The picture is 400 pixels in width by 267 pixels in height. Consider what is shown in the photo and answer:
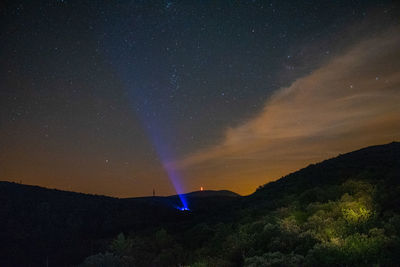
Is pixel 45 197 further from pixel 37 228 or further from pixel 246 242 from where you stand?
pixel 246 242

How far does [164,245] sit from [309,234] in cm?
1789

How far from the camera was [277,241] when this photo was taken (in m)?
18.8

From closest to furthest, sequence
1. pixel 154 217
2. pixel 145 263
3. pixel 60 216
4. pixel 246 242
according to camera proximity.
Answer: pixel 246 242 → pixel 145 263 → pixel 60 216 → pixel 154 217

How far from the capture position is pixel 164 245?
1265 inches

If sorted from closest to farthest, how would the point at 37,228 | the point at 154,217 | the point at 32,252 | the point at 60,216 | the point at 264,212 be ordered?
the point at 264,212, the point at 32,252, the point at 37,228, the point at 60,216, the point at 154,217

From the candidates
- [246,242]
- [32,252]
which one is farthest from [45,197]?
[246,242]

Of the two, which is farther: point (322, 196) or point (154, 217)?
point (154, 217)

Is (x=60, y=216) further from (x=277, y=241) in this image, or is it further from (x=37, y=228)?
(x=277, y=241)

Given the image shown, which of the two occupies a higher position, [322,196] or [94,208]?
[94,208]

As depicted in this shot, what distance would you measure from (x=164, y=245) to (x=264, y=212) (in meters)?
10.9

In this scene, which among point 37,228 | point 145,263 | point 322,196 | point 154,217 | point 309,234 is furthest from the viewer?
point 154,217

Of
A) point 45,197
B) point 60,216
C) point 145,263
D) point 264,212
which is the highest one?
point 45,197

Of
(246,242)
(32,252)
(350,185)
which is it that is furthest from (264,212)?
(32,252)

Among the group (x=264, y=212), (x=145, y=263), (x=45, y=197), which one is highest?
(x=45, y=197)
